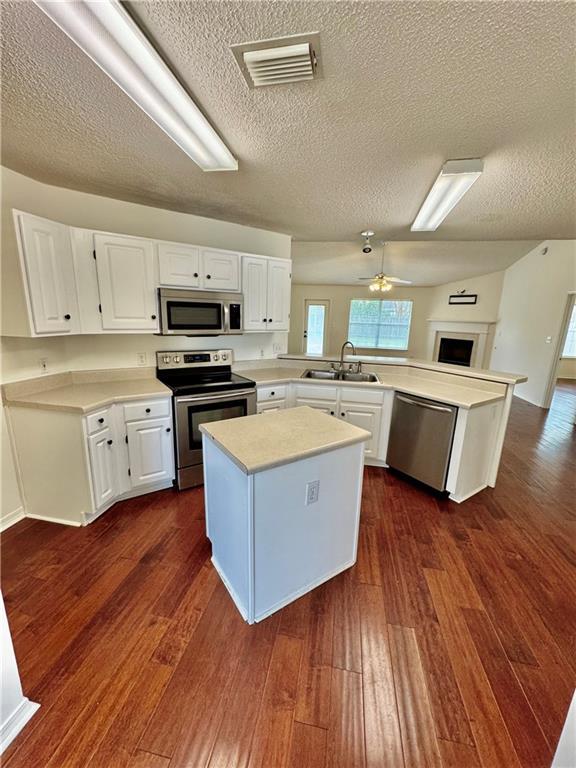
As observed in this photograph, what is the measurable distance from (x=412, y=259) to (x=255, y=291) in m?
4.20

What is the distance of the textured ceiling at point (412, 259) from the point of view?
5.17 m

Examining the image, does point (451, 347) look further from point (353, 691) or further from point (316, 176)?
point (353, 691)

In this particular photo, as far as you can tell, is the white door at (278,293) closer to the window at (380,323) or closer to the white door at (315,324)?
the white door at (315,324)

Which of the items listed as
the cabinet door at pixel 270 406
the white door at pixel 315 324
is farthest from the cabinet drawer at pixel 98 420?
the white door at pixel 315 324

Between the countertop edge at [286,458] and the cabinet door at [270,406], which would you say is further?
the cabinet door at [270,406]

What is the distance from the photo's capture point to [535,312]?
5.77 metres

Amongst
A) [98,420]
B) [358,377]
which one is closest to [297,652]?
[98,420]

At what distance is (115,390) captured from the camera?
246 centimetres

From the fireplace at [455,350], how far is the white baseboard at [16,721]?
8.57 m

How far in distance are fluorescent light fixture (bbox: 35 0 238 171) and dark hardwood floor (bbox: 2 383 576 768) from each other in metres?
2.43

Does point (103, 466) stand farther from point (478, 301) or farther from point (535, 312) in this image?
point (478, 301)

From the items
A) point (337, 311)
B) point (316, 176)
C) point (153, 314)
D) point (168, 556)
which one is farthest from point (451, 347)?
point (168, 556)

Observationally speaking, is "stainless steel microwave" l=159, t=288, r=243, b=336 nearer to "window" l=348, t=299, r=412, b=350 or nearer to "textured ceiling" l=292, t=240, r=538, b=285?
"textured ceiling" l=292, t=240, r=538, b=285

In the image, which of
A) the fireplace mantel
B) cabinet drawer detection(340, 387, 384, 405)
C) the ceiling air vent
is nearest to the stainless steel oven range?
cabinet drawer detection(340, 387, 384, 405)
